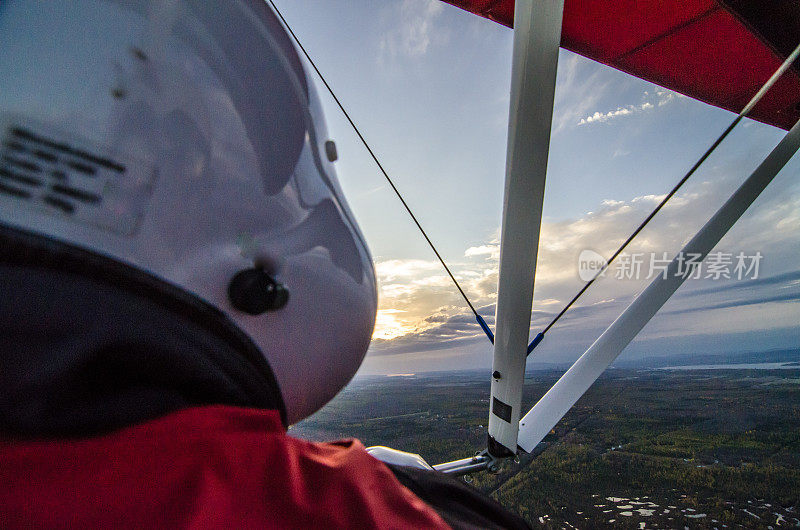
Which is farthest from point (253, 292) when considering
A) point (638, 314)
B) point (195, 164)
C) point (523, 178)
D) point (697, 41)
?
point (697, 41)

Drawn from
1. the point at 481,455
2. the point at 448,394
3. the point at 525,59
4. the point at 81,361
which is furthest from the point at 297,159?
the point at 448,394

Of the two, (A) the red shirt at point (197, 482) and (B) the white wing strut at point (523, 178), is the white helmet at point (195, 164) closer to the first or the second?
(A) the red shirt at point (197, 482)

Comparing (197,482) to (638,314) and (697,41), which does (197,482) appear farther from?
(697,41)

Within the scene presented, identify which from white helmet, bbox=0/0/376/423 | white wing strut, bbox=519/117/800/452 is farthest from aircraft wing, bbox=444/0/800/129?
white helmet, bbox=0/0/376/423

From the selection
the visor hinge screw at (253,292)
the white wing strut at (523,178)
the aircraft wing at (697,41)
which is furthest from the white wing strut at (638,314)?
the visor hinge screw at (253,292)

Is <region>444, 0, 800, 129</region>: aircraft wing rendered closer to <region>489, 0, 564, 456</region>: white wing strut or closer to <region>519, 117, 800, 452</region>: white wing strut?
<region>519, 117, 800, 452</region>: white wing strut

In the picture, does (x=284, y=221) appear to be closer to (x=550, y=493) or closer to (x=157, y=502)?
(x=157, y=502)
